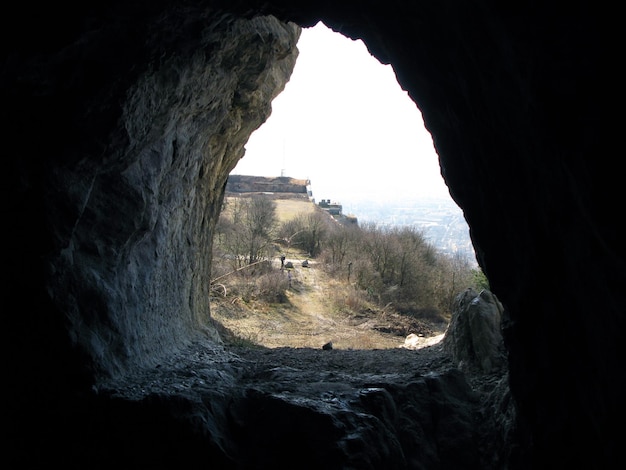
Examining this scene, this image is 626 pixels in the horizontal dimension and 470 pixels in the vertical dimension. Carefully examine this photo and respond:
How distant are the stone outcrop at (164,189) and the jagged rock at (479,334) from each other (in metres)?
1.50

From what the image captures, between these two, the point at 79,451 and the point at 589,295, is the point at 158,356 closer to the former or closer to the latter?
the point at 79,451

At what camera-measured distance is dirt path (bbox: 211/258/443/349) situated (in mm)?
18031

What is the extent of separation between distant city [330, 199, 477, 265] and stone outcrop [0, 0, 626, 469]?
23.6 meters

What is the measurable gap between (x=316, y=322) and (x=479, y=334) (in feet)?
49.1

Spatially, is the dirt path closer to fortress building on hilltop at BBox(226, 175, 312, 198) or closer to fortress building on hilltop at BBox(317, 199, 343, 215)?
fortress building on hilltop at BBox(317, 199, 343, 215)

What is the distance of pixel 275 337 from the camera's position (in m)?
17.9

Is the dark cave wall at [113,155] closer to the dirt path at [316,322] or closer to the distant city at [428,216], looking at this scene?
the dirt path at [316,322]

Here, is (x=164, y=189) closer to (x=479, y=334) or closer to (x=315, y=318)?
(x=479, y=334)

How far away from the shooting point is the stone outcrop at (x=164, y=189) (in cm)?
258

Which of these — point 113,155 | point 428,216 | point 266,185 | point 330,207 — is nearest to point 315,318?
point 113,155

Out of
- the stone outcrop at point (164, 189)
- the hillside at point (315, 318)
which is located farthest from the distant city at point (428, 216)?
the stone outcrop at point (164, 189)

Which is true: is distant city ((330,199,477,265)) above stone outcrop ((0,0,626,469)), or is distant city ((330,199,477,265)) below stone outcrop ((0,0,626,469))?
above

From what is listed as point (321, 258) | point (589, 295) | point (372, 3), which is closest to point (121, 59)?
point (372, 3)

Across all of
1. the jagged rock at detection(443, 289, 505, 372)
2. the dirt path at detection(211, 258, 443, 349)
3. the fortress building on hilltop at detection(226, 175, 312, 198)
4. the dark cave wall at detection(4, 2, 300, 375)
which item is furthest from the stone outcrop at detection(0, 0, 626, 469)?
the fortress building on hilltop at detection(226, 175, 312, 198)
